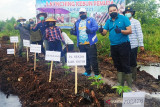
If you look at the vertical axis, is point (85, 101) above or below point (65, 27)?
below

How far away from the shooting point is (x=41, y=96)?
13.6 ft

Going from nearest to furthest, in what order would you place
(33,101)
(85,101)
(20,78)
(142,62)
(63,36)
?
1. (85,101)
2. (33,101)
3. (20,78)
4. (63,36)
5. (142,62)

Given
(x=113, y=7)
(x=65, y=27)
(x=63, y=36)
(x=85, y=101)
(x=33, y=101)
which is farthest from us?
(x=65, y=27)

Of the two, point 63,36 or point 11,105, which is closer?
point 11,105

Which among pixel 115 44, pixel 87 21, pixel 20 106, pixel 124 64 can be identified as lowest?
pixel 20 106

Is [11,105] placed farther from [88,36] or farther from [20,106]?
[88,36]

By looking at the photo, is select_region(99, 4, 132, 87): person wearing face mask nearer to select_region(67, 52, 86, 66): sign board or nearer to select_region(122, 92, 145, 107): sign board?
select_region(67, 52, 86, 66): sign board

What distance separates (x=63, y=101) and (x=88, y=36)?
2440 millimetres

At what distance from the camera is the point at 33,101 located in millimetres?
3979

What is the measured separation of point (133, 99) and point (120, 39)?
165 centimetres

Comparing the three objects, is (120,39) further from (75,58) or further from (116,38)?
(75,58)

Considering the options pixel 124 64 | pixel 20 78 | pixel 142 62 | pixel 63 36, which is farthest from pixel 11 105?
pixel 142 62

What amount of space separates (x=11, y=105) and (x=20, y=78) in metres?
1.23

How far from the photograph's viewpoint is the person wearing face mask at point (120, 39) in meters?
4.23
